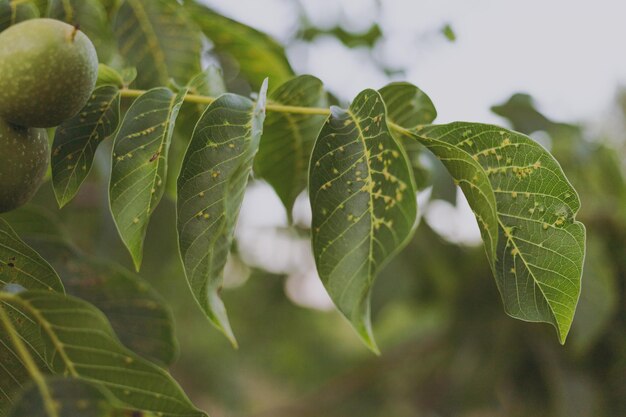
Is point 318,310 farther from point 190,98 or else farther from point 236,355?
point 190,98

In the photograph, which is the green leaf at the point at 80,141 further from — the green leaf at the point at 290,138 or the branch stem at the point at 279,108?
the green leaf at the point at 290,138

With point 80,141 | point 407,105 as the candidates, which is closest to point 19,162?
point 80,141

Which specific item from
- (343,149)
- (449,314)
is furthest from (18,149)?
(449,314)

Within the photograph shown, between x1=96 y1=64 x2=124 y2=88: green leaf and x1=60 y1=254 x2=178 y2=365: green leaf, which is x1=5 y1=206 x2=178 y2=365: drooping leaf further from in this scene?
x1=96 y1=64 x2=124 y2=88: green leaf

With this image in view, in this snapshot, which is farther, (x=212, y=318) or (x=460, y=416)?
(x=460, y=416)

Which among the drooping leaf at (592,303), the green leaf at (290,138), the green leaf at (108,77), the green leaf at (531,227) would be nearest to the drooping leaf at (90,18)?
the green leaf at (108,77)

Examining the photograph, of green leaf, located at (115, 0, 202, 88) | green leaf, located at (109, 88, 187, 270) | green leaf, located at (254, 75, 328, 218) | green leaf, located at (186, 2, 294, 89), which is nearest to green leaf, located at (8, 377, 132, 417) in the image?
green leaf, located at (109, 88, 187, 270)

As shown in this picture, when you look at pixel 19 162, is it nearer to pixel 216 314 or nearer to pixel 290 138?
pixel 216 314
